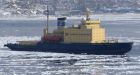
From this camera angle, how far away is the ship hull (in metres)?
70.6

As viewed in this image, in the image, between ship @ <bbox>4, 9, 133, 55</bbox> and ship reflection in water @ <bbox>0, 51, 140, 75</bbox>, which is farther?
ship @ <bbox>4, 9, 133, 55</bbox>

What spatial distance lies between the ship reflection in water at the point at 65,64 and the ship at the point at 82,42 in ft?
7.63

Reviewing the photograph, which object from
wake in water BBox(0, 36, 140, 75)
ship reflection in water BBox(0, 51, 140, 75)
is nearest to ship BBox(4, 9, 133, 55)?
wake in water BBox(0, 36, 140, 75)

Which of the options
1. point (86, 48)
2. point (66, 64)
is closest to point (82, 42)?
point (86, 48)

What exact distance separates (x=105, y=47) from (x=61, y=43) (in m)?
4.45

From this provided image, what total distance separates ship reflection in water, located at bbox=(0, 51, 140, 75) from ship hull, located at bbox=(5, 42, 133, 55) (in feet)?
7.05

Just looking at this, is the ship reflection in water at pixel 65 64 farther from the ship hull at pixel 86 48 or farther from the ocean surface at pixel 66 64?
the ship hull at pixel 86 48

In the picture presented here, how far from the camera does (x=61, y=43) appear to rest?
2886 inches

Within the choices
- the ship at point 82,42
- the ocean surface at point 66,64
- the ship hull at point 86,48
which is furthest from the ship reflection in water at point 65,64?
the ship at point 82,42

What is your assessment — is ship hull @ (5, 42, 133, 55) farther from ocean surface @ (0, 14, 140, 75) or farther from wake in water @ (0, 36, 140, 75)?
wake in water @ (0, 36, 140, 75)

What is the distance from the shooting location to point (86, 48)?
71.5m

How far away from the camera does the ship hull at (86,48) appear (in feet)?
232

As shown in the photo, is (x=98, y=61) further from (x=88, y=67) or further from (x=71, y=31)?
(x=71, y=31)

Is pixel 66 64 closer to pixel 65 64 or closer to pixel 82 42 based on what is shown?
pixel 65 64
